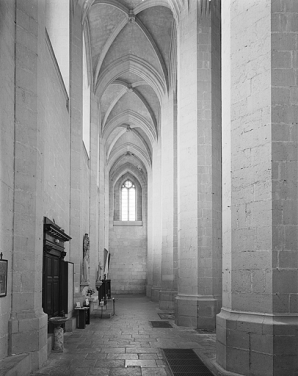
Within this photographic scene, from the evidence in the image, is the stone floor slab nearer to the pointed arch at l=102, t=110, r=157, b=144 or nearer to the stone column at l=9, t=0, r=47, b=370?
the stone column at l=9, t=0, r=47, b=370

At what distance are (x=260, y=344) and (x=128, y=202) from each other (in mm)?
36339

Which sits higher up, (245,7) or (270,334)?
(245,7)

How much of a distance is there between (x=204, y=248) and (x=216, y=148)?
3.10 m

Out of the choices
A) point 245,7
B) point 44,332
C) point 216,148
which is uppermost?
point 245,7

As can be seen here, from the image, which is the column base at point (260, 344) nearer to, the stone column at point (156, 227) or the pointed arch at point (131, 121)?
the stone column at point (156, 227)

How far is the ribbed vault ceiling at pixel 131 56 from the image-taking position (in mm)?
20903

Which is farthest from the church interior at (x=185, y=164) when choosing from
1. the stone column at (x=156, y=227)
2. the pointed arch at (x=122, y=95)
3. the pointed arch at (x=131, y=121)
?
the pointed arch at (x=131, y=121)

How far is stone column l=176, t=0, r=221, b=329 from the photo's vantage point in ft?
48.1

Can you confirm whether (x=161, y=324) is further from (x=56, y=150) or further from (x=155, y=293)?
(x=155, y=293)

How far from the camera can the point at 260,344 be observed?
23.4 ft

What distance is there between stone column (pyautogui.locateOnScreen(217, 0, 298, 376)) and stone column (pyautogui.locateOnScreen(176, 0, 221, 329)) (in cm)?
667

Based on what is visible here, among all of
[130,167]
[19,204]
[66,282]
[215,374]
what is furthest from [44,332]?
[130,167]

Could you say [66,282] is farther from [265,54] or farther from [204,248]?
[265,54]

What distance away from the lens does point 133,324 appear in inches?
618
